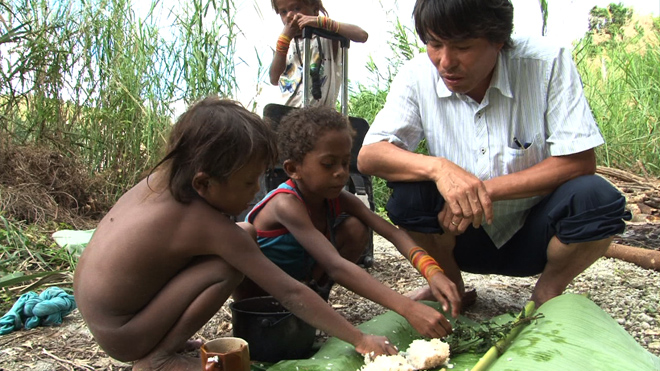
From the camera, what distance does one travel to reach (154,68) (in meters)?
4.07

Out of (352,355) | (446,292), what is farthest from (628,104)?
(352,355)

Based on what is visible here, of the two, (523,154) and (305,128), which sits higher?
(305,128)

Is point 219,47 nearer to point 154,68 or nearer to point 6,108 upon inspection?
point 154,68

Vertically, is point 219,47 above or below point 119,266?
above

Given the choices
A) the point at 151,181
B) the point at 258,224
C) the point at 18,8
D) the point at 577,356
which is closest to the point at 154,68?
the point at 18,8

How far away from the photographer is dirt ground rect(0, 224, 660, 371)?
1970 mm

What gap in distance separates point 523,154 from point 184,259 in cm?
137

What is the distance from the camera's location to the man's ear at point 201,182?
170 cm

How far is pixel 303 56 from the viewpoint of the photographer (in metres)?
3.74

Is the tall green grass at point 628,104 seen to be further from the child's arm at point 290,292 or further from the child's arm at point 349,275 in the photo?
the child's arm at point 290,292

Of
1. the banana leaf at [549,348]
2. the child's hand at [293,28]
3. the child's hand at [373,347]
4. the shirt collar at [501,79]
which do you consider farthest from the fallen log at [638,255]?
the child's hand at [293,28]

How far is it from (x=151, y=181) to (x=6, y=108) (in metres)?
2.72

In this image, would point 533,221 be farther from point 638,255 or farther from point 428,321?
point 638,255

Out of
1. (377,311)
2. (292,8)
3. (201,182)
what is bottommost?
(377,311)
